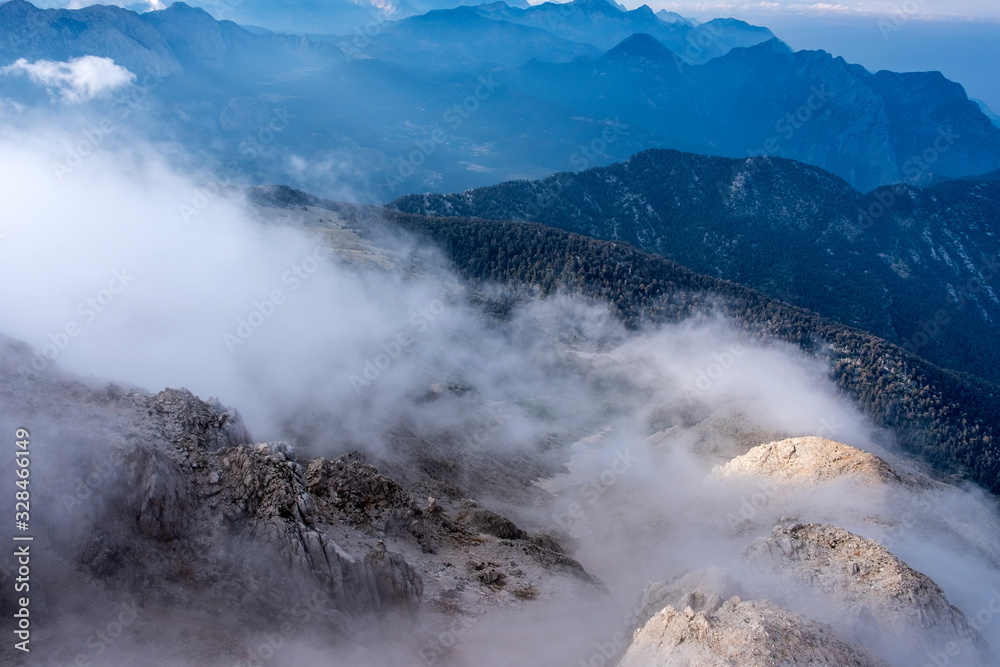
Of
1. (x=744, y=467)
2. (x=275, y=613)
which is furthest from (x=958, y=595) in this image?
(x=275, y=613)

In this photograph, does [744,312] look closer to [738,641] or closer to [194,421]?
[738,641]

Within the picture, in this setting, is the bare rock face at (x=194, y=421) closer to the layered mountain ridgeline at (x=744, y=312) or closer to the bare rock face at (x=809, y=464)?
the bare rock face at (x=809, y=464)

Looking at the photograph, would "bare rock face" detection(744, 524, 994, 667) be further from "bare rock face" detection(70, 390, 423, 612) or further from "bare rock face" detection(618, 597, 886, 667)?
"bare rock face" detection(70, 390, 423, 612)

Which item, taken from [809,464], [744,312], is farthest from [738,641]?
[744,312]

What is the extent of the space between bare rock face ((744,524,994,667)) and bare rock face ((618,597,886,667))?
10.6 ft

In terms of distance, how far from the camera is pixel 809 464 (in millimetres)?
61531

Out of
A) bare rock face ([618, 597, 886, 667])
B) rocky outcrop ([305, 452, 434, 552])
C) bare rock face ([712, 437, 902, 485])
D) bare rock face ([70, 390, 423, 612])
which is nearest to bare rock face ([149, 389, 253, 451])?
bare rock face ([70, 390, 423, 612])

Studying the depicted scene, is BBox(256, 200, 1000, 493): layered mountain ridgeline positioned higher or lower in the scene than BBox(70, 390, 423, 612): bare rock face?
lower

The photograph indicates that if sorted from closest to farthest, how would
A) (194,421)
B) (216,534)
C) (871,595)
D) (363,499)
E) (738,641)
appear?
(738,641), (216,534), (871,595), (194,421), (363,499)

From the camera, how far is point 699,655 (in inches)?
1163

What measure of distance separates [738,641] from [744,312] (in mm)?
109306

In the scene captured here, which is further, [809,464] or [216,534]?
[809,464]

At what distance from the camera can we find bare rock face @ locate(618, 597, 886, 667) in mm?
29031

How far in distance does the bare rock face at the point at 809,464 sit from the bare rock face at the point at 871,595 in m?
19.9
